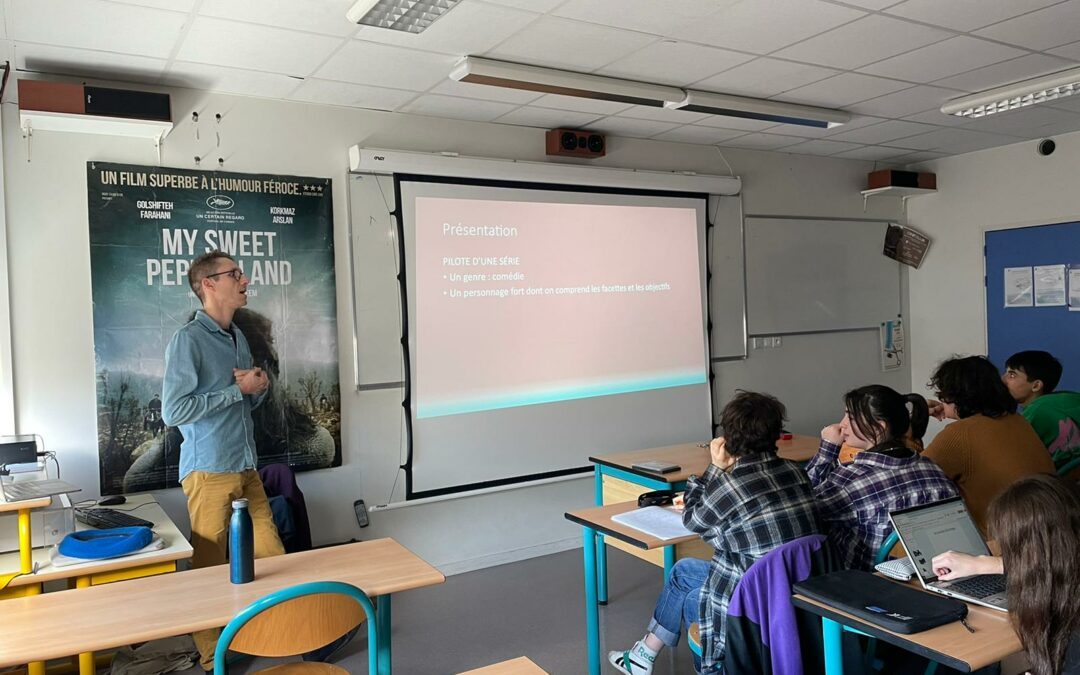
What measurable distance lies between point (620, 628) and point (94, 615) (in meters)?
2.37

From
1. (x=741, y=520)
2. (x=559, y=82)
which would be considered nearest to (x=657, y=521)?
(x=741, y=520)

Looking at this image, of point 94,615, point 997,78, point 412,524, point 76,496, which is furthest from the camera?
point 412,524

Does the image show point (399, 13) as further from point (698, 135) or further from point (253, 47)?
point (698, 135)

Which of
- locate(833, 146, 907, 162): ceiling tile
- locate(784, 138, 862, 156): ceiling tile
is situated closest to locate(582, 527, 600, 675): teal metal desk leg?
locate(784, 138, 862, 156): ceiling tile

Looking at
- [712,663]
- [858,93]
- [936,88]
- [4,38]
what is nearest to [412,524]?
[712,663]

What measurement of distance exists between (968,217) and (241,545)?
607 cm

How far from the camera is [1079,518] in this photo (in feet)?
5.28

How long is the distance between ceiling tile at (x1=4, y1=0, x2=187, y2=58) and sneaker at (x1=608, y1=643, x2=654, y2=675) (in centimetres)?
298

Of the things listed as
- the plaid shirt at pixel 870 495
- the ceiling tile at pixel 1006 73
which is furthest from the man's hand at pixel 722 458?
the ceiling tile at pixel 1006 73

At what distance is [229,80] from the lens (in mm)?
3801

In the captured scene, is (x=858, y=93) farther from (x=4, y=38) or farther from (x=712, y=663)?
(x=4, y=38)

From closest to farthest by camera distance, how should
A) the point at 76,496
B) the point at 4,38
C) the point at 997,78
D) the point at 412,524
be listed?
the point at 4,38 → the point at 76,496 → the point at 997,78 → the point at 412,524

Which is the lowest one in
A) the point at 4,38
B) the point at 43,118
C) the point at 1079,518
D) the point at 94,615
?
the point at 94,615

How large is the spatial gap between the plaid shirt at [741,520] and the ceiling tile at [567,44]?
1877 millimetres
